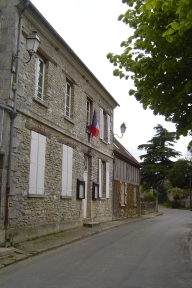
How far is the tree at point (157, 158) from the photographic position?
44.1 metres

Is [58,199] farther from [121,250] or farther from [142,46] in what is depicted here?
[142,46]

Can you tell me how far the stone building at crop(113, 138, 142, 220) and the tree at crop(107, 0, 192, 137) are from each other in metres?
11.0

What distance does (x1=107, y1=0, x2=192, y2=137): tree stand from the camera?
266 inches

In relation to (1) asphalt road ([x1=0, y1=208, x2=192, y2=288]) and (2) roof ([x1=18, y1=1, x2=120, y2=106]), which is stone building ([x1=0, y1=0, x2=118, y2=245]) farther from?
(1) asphalt road ([x1=0, y1=208, x2=192, y2=288])

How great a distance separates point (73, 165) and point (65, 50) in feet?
14.7

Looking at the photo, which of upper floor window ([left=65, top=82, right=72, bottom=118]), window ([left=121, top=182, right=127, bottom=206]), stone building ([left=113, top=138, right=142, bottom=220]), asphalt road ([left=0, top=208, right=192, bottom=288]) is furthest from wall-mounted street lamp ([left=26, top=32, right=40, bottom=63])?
window ([left=121, top=182, right=127, bottom=206])

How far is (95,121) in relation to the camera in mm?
14961

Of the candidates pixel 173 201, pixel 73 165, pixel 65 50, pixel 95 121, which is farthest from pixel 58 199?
pixel 173 201

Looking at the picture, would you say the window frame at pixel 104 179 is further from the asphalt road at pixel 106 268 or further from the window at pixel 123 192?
the asphalt road at pixel 106 268

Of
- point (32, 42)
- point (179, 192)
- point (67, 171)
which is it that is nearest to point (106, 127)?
point (67, 171)

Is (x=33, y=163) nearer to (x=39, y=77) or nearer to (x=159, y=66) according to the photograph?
(x=39, y=77)

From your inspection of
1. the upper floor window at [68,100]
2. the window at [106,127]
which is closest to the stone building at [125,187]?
the window at [106,127]

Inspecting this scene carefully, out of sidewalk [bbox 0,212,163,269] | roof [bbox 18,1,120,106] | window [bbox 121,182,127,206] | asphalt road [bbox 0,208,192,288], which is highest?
roof [bbox 18,1,120,106]

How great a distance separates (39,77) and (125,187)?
38.4 feet
